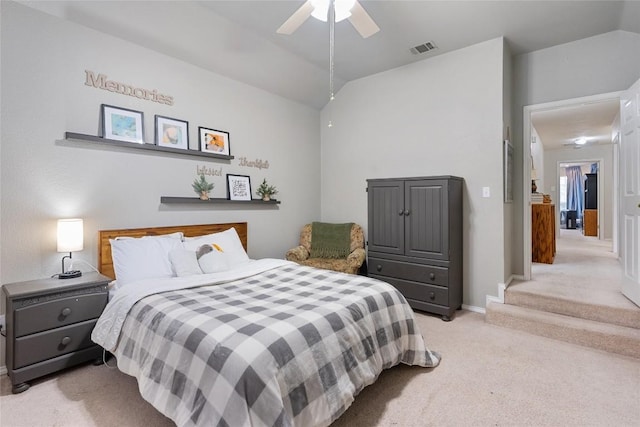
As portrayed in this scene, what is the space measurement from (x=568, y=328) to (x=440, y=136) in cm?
237

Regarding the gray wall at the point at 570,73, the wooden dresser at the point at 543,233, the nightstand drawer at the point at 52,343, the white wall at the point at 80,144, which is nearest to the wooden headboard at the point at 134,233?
the white wall at the point at 80,144

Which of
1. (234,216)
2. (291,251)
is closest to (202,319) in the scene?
(234,216)

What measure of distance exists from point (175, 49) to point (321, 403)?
11.4ft

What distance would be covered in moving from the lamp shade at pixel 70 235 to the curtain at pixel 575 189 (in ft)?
46.5

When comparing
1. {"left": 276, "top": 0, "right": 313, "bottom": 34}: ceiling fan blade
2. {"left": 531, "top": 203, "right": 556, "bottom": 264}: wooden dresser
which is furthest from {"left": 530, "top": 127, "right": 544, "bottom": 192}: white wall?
{"left": 276, "top": 0, "right": 313, "bottom": 34}: ceiling fan blade

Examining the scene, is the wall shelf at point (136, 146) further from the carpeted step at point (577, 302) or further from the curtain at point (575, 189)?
the curtain at point (575, 189)

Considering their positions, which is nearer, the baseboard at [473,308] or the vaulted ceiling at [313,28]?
the vaulted ceiling at [313,28]

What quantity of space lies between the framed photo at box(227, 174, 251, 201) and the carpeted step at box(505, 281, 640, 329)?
3.24 meters

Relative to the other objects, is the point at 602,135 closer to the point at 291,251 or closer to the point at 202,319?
the point at 291,251

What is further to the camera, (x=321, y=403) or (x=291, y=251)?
(x=291, y=251)

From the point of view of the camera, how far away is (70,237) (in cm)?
250

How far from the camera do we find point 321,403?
158 cm

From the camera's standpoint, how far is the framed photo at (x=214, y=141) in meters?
3.61

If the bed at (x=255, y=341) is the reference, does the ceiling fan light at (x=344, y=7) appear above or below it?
above
